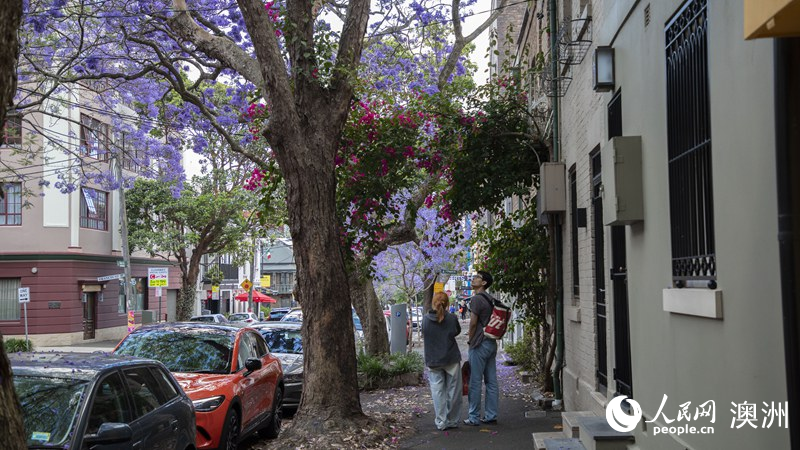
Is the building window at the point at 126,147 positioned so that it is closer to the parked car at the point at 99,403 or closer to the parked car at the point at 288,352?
the parked car at the point at 288,352

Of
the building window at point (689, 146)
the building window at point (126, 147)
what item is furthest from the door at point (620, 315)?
the building window at point (126, 147)

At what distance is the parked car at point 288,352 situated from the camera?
13.8m

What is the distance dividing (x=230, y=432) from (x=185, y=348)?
5.05ft

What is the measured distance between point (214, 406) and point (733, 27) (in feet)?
23.3

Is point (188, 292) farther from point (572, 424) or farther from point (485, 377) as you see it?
point (572, 424)

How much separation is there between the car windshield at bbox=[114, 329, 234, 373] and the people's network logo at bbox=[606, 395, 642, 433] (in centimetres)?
523

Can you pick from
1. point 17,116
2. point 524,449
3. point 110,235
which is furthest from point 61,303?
point 524,449

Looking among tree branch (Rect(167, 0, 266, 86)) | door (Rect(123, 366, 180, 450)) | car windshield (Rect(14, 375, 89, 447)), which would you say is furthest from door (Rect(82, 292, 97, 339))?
car windshield (Rect(14, 375, 89, 447))

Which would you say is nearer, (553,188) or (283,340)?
(553,188)

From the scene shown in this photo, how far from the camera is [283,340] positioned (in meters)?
15.6

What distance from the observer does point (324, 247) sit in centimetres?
1043

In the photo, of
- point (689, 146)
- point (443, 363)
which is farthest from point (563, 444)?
point (689, 146)

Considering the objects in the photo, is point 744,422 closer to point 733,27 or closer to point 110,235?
point 733,27

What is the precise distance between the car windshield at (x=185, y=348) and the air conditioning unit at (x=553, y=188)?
4847 mm
